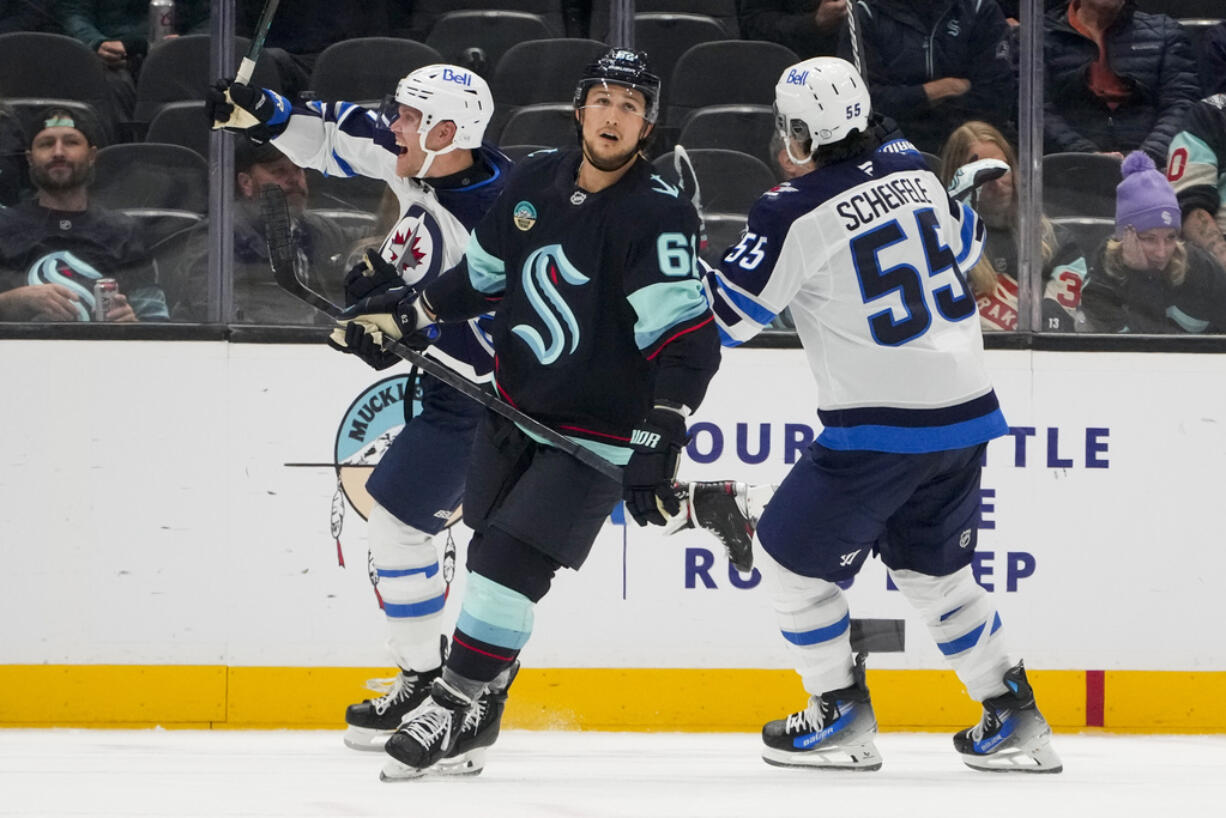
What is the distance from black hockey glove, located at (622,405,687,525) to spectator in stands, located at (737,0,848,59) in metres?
1.86

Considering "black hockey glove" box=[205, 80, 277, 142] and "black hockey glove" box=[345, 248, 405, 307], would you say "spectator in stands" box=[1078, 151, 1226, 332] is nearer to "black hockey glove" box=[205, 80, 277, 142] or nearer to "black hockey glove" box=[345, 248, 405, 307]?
"black hockey glove" box=[345, 248, 405, 307]

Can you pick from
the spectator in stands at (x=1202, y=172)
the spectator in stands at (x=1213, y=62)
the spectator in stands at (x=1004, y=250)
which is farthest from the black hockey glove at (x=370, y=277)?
the spectator in stands at (x=1213, y=62)

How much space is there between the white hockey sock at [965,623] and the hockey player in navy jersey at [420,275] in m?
1.01

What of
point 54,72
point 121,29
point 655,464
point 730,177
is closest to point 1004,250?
point 730,177

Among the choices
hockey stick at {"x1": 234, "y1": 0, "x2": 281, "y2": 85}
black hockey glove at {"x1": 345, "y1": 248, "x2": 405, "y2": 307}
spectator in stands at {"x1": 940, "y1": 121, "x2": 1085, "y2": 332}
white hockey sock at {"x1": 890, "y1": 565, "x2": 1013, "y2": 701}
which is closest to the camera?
white hockey sock at {"x1": 890, "y1": 565, "x2": 1013, "y2": 701}

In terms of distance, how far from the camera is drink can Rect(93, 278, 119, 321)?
4.38 metres

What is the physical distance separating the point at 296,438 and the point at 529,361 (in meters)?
1.33

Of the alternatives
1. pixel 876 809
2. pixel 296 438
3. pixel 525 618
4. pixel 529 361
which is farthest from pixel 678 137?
pixel 876 809

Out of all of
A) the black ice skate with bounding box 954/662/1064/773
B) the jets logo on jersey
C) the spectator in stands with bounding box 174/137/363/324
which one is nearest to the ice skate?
the black ice skate with bounding box 954/662/1064/773

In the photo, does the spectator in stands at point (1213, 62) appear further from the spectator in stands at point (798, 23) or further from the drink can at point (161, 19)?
the drink can at point (161, 19)

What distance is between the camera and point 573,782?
3240 mm

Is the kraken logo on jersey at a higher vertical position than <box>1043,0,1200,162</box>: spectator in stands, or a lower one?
lower

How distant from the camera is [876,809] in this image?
2873 mm

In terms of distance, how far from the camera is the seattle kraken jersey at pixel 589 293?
308 cm
